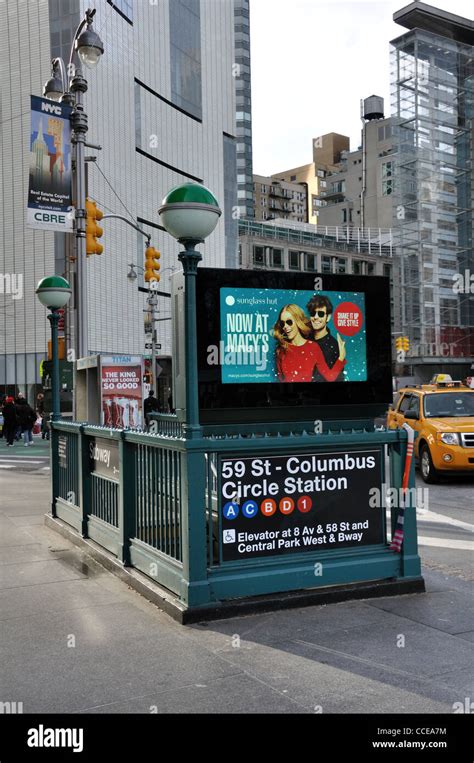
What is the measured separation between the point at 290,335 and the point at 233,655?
295cm

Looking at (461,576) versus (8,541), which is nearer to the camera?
(461,576)

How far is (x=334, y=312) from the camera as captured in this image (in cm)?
685

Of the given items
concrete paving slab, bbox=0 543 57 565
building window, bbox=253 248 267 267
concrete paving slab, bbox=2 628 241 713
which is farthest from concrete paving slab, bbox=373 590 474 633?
building window, bbox=253 248 267 267

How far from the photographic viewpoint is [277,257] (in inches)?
3147

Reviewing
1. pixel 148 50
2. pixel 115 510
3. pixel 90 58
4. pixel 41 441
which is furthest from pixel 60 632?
pixel 148 50

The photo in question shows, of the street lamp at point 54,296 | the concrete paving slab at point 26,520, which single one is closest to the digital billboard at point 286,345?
the street lamp at point 54,296

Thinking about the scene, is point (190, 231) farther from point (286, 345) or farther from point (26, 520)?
point (26, 520)

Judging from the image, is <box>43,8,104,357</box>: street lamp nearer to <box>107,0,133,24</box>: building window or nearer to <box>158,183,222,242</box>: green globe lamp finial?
<box>158,183,222,242</box>: green globe lamp finial

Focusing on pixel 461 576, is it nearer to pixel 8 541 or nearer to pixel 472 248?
pixel 8 541

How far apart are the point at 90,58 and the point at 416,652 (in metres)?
11.9

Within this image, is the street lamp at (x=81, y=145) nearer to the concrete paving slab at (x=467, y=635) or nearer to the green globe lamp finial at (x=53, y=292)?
the green globe lamp finial at (x=53, y=292)

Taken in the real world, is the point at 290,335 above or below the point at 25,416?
above

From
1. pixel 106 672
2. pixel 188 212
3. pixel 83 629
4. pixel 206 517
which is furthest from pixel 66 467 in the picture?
pixel 106 672

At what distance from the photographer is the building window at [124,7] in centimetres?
5100
